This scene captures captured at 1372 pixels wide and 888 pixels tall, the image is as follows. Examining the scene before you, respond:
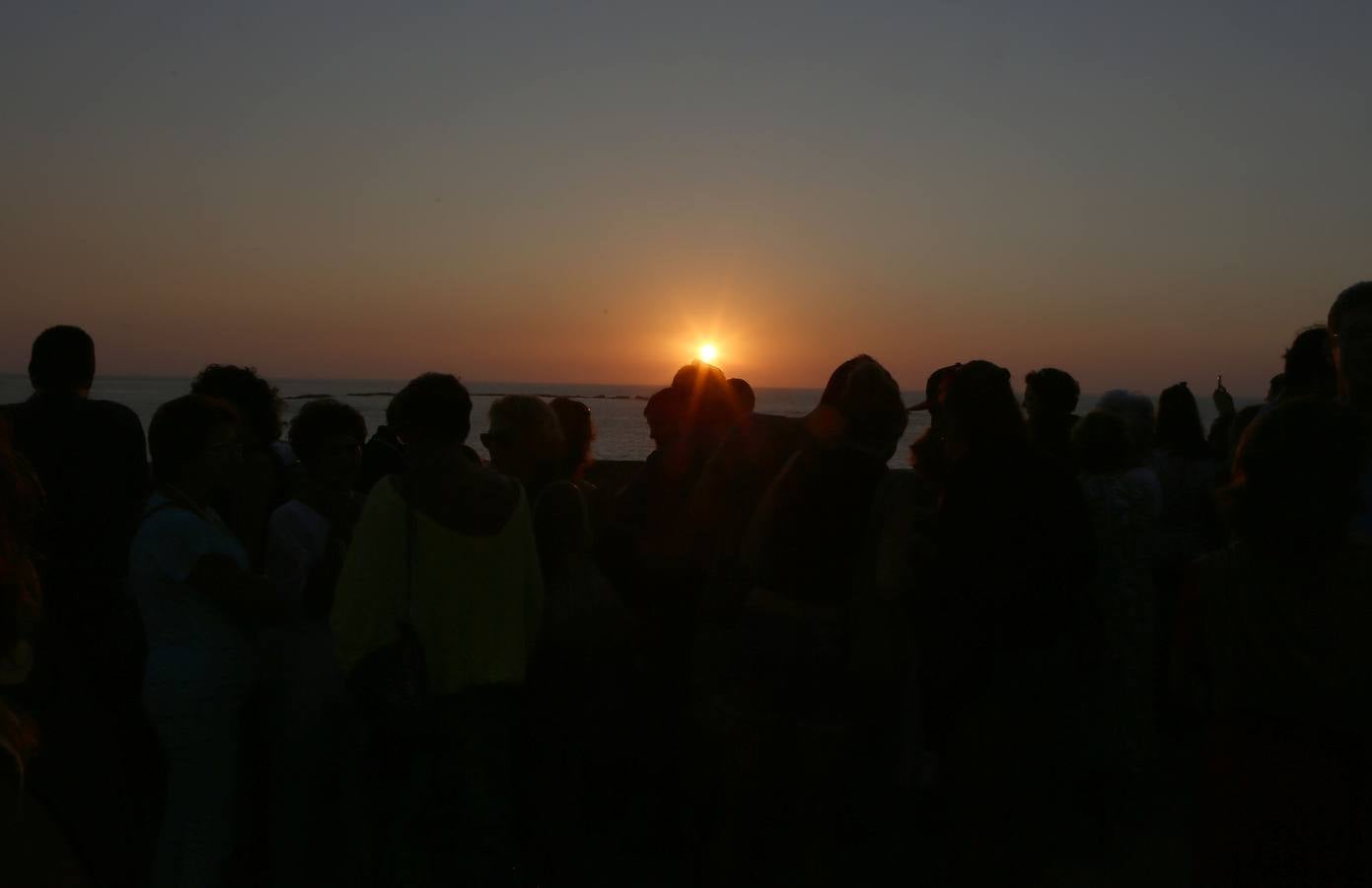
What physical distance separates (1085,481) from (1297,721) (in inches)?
112

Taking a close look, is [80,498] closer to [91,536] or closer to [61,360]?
[91,536]

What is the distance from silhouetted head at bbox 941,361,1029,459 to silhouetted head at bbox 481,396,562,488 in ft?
4.79

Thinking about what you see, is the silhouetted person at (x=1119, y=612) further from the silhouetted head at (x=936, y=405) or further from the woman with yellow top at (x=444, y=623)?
the woman with yellow top at (x=444, y=623)

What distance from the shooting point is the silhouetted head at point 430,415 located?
3.54 metres

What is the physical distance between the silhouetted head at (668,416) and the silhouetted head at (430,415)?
3.65ft

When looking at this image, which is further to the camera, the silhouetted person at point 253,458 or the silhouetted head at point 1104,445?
the silhouetted head at point 1104,445

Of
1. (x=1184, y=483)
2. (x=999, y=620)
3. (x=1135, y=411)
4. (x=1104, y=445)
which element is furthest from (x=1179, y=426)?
(x=999, y=620)

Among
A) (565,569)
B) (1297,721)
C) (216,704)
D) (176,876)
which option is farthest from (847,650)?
(176,876)

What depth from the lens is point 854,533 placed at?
11.5 ft

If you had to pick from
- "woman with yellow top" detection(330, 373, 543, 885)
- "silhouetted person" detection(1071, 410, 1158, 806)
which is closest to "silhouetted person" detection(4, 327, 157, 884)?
"woman with yellow top" detection(330, 373, 543, 885)

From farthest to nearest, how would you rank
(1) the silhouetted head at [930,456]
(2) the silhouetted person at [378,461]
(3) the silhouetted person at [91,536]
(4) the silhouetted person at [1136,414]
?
(4) the silhouetted person at [1136,414] < (2) the silhouetted person at [378,461] < (1) the silhouetted head at [930,456] < (3) the silhouetted person at [91,536]

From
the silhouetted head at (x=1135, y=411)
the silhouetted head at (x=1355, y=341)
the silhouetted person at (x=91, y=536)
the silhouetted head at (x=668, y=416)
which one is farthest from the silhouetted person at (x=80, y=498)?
the silhouetted head at (x=1135, y=411)

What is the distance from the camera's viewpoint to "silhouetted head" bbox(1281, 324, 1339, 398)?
14.6 ft

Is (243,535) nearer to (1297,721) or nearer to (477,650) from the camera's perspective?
(477,650)
